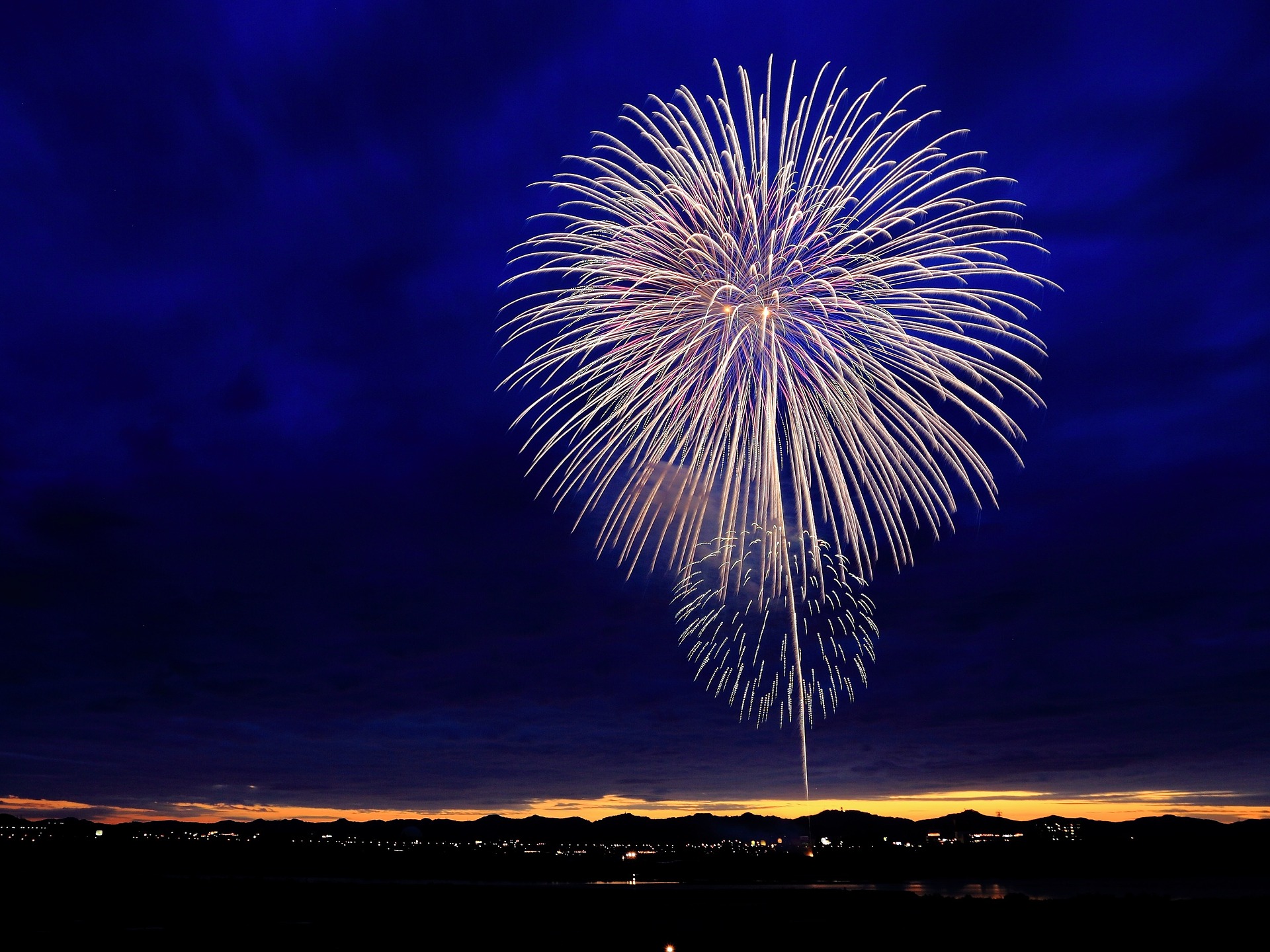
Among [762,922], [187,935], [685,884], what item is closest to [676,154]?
[187,935]

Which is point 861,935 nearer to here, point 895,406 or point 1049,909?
point 1049,909

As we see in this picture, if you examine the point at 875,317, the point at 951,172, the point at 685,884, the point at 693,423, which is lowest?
the point at 685,884

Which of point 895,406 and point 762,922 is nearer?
point 895,406

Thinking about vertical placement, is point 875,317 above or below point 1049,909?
above

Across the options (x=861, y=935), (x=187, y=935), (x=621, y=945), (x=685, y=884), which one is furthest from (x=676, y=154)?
(x=685, y=884)

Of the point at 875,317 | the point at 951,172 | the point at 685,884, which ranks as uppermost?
the point at 951,172

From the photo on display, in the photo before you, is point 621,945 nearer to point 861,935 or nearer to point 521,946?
point 521,946

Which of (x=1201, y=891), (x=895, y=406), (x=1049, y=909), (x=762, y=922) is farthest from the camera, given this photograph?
(x=1201, y=891)

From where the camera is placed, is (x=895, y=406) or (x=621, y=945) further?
(x=621, y=945)

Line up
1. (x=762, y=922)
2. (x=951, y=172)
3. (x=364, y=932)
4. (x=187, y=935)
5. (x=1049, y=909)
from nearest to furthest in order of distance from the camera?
(x=951, y=172), (x=187, y=935), (x=364, y=932), (x=762, y=922), (x=1049, y=909)
